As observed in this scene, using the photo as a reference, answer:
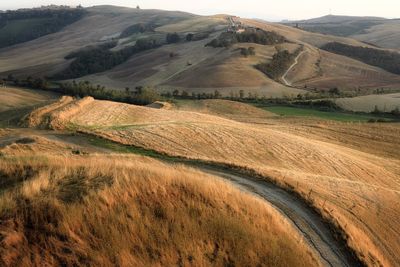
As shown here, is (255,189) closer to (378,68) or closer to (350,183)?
(350,183)

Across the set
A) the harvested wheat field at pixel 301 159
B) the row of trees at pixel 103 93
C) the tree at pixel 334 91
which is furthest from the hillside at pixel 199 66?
the harvested wheat field at pixel 301 159

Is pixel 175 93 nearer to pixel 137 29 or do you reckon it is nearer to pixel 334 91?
pixel 334 91

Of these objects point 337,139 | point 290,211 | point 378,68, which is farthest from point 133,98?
point 378,68

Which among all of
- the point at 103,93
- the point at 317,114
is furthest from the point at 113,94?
the point at 317,114

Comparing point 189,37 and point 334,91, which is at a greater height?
point 189,37

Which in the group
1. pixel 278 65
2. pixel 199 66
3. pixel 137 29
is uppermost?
pixel 137 29

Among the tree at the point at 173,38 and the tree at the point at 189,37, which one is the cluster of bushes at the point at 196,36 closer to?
the tree at the point at 189,37
